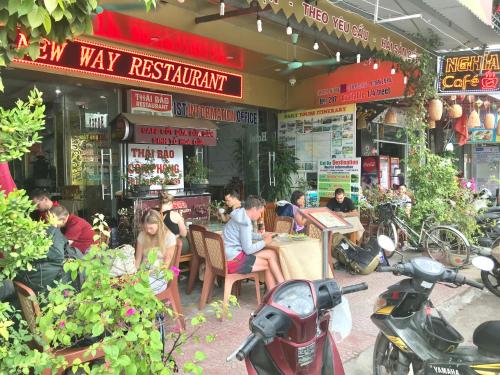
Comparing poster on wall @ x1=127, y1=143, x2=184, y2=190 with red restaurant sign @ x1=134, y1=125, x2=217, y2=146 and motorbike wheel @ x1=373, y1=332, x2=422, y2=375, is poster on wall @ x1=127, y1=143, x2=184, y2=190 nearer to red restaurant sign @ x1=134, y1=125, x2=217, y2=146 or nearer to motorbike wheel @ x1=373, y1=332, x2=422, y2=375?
red restaurant sign @ x1=134, y1=125, x2=217, y2=146

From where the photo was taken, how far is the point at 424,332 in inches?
109

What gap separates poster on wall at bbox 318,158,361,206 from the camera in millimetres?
8758

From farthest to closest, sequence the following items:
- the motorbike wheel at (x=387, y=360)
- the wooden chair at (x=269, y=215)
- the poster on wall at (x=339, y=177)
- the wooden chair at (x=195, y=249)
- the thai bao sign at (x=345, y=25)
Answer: the poster on wall at (x=339, y=177) → the wooden chair at (x=269, y=215) → the wooden chair at (x=195, y=249) → the thai bao sign at (x=345, y=25) → the motorbike wheel at (x=387, y=360)

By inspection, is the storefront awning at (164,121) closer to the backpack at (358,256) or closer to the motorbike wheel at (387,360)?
the backpack at (358,256)

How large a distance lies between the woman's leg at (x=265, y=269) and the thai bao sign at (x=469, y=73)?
508cm

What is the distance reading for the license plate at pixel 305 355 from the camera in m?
1.80

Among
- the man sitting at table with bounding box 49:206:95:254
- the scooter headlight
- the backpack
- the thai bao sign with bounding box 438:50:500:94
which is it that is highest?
the thai bao sign with bounding box 438:50:500:94

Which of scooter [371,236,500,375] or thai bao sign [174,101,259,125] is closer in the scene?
scooter [371,236,500,375]

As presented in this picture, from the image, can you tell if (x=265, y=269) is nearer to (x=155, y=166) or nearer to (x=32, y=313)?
(x=32, y=313)

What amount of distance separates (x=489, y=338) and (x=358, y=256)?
3803mm

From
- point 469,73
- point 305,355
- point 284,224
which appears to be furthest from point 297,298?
point 469,73

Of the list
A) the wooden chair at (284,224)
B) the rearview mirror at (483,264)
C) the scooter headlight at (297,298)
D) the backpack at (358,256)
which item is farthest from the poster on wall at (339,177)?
the scooter headlight at (297,298)

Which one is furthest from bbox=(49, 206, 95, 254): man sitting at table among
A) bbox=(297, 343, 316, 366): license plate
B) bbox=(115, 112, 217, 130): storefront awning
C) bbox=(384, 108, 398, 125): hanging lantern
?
bbox=(384, 108, 398, 125): hanging lantern

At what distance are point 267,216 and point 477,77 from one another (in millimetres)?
4241
